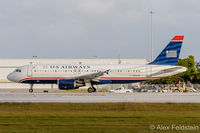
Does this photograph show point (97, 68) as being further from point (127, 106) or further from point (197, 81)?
point (197, 81)

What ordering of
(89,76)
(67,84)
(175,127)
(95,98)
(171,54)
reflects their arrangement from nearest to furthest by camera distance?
(175,127), (95,98), (67,84), (89,76), (171,54)

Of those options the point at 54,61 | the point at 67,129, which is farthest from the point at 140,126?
the point at 54,61

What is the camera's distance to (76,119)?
1934cm

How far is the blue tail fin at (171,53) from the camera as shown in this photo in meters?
46.6

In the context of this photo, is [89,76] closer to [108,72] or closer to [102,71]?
[102,71]

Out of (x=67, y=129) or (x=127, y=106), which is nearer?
(x=67, y=129)

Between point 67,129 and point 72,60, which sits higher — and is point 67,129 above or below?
below

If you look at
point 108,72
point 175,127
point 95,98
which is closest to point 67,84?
point 108,72

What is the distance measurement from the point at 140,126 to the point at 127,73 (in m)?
29.2

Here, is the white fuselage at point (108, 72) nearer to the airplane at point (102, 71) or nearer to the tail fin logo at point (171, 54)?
the airplane at point (102, 71)

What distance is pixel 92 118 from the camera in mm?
19859

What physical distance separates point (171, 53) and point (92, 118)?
29.1 metres

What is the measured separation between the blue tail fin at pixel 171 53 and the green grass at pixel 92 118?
1959 centimetres

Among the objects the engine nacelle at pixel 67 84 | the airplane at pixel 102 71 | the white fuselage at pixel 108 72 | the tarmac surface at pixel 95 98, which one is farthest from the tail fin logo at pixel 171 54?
the engine nacelle at pixel 67 84
